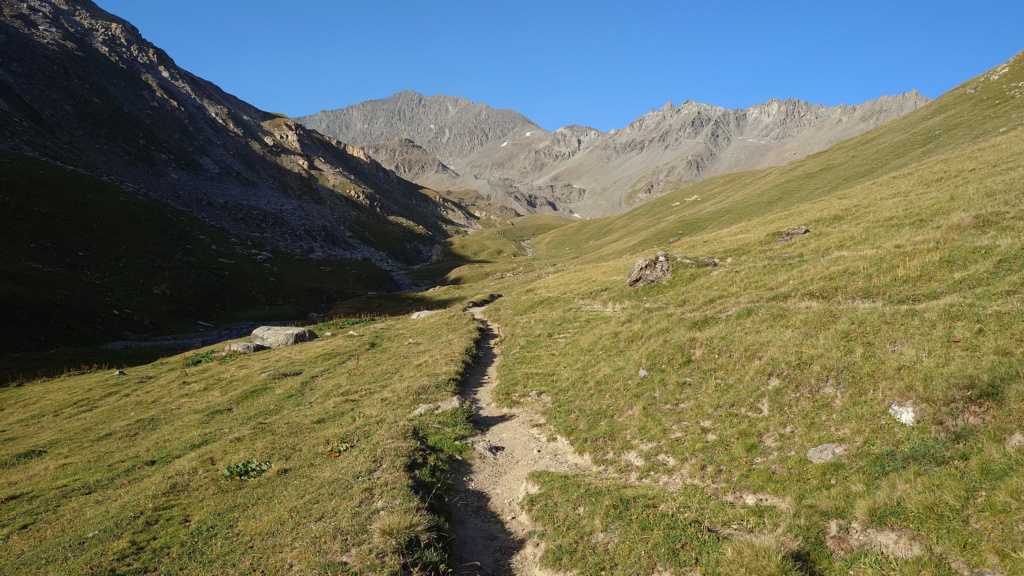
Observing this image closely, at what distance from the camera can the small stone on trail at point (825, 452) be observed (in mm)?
13125

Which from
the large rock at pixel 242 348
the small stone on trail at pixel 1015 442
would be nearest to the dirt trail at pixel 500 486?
the small stone on trail at pixel 1015 442

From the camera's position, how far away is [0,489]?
19016 mm

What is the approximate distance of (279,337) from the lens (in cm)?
4706

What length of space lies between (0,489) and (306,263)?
109 meters

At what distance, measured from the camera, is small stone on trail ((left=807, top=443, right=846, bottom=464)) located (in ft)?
43.1

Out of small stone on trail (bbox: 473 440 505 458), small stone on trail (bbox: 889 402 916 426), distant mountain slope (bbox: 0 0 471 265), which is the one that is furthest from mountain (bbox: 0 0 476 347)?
small stone on trail (bbox: 889 402 916 426)

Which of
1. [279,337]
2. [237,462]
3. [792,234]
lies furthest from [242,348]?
[792,234]

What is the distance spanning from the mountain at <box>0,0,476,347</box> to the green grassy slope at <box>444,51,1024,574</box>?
65.0 metres

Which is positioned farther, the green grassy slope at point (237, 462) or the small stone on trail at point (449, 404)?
the small stone on trail at point (449, 404)

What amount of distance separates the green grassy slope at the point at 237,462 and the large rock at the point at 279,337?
33.4ft

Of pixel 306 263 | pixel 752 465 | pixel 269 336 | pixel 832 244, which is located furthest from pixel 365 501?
pixel 306 263

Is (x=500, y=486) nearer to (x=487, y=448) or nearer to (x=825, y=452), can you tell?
(x=487, y=448)

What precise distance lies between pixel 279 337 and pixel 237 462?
1225 inches

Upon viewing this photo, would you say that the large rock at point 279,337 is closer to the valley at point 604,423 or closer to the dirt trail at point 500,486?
the valley at point 604,423
